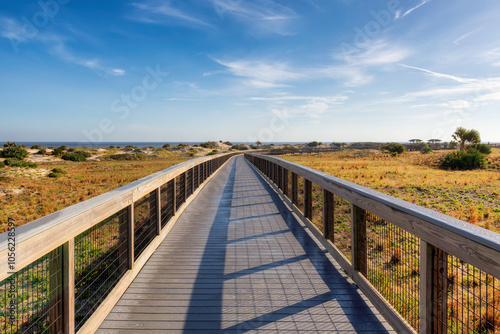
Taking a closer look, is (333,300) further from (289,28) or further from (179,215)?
(289,28)

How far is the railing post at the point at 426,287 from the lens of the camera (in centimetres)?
182

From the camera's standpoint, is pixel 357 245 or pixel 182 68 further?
pixel 182 68

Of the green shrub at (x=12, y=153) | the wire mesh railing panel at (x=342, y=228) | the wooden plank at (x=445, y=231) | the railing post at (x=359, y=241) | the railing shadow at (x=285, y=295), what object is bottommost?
the wire mesh railing panel at (x=342, y=228)

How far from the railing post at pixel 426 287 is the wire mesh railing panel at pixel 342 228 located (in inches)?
128

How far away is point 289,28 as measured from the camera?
16844mm

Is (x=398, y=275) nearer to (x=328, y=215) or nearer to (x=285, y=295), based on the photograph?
(x=328, y=215)

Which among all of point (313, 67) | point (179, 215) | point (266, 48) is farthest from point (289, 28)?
point (179, 215)

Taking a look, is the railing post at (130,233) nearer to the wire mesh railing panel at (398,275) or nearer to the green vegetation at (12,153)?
the wire mesh railing panel at (398,275)

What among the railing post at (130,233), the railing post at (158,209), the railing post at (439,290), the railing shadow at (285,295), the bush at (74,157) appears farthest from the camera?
the bush at (74,157)

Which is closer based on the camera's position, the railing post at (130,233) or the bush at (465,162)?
the railing post at (130,233)

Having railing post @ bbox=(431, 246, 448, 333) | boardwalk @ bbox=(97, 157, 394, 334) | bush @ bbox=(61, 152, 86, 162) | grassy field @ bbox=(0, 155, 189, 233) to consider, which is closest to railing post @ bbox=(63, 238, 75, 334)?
boardwalk @ bbox=(97, 157, 394, 334)

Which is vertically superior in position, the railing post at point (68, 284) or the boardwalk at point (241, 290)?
the railing post at point (68, 284)

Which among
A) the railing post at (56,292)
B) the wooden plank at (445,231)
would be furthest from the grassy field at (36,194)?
the wooden plank at (445,231)

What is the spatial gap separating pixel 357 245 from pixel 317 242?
4.51ft
